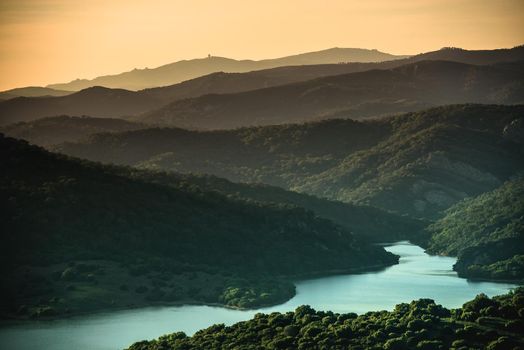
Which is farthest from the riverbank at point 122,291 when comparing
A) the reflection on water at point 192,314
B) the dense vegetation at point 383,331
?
the dense vegetation at point 383,331

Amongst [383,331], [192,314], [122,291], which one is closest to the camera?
[383,331]

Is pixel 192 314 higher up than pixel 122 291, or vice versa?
pixel 122 291

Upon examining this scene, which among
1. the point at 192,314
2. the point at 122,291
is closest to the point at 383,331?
the point at 192,314

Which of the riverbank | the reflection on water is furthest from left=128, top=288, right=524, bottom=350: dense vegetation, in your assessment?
the riverbank

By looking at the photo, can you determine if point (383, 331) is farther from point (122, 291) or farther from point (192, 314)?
point (122, 291)

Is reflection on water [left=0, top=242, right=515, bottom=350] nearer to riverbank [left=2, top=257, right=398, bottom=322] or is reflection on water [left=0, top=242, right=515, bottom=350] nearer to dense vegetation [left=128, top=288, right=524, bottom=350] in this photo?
riverbank [left=2, top=257, right=398, bottom=322]
